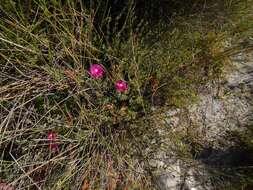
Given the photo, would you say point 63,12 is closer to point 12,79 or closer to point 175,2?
point 12,79

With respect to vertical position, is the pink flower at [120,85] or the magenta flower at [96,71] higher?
the magenta flower at [96,71]

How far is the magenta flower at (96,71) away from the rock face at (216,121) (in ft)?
1.14

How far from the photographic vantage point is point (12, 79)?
171 cm

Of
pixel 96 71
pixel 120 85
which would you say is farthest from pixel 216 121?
pixel 96 71

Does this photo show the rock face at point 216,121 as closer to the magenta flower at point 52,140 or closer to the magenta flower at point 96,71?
the magenta flower at point 96,71

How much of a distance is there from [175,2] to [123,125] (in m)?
0.57

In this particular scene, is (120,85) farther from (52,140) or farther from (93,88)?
(52,140)

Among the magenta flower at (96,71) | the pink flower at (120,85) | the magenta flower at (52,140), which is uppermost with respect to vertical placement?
the magenta flower at (96,71)

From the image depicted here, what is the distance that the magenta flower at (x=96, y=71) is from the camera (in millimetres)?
1643

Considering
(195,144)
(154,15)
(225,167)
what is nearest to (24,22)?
(154,15)

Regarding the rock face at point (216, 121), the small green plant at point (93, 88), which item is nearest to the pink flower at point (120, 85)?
the small green plant at point (93, 88)

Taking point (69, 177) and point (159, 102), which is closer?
point (69, 177)

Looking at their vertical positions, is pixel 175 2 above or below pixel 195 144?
above

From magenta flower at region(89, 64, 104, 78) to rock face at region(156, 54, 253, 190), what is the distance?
347mm
